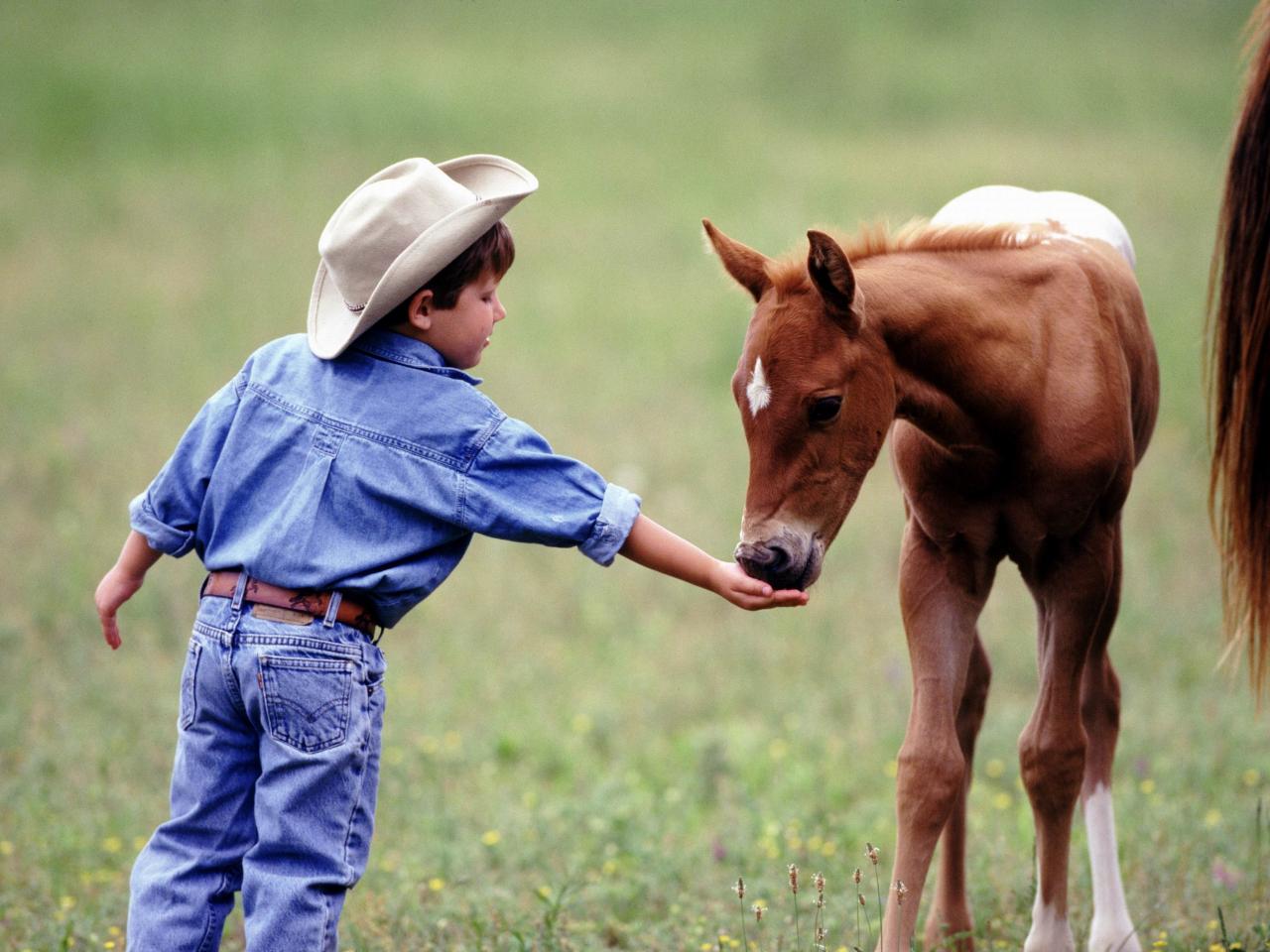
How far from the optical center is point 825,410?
9.98 ft

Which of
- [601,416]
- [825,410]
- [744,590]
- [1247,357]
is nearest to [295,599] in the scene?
[744,590]

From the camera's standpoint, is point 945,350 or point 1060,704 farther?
point 1060,704

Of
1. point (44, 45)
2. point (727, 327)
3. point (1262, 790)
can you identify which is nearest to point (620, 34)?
point (44, 45)

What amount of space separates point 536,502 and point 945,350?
104cm

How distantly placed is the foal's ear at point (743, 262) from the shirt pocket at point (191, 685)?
1.44 metres

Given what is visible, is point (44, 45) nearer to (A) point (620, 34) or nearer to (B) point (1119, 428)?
(A) point (620, 34)

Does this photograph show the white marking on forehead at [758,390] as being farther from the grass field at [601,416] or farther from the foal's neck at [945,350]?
the grass field at [601,416]

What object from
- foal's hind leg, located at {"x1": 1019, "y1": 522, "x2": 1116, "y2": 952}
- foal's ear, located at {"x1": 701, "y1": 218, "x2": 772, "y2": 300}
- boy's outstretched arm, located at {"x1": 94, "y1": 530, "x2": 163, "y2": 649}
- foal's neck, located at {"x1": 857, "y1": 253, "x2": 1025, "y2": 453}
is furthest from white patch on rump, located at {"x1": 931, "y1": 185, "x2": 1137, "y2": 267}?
boy's outstretched arm, located at {"x1": 94, "y1": 530, "x2": 163, "y2": 649}

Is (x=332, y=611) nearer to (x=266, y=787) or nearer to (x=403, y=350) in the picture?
(x=266, y=787)

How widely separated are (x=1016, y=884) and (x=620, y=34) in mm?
21068

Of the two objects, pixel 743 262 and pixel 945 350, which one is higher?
pixel 743 262

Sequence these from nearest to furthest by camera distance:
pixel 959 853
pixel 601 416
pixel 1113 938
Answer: pixel 1113 938 < pixel 959 853 < pixel 601 416

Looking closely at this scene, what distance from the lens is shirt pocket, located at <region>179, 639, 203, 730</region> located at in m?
2.95

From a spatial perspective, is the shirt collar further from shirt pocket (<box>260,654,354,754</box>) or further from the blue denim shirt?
shirt pocket (<box>260,654,354,754</box>)
